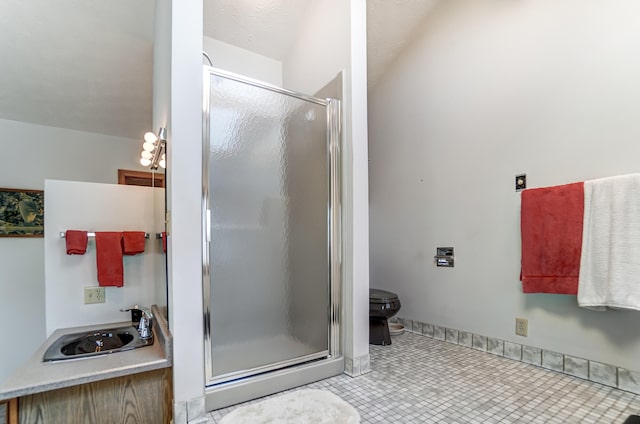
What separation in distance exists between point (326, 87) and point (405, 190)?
3.47 ft

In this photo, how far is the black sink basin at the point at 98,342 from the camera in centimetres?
147

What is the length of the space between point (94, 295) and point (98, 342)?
0.34m

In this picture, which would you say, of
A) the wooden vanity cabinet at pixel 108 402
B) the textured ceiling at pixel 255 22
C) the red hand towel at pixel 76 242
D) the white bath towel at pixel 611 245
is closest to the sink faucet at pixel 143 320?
the wooden vanity cabinet at pixel 108 402

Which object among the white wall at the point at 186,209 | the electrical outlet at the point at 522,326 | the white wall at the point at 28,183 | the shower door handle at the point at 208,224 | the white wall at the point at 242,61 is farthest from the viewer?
the white wall at the point at 28,183

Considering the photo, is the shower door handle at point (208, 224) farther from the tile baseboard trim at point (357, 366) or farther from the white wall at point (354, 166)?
the tile baseboard trim at point (357, 366)

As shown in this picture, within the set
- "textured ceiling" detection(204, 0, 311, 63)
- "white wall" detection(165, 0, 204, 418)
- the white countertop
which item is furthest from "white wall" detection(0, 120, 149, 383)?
"white wall" detection(165, 0, 204, 418)

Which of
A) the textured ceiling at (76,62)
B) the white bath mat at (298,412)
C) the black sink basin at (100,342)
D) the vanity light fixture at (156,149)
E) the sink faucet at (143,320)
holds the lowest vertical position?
the white bath mat at (298,412)

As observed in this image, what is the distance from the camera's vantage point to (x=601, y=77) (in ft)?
4.86

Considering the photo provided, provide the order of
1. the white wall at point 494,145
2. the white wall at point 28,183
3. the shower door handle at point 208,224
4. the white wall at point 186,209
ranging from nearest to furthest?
the white wall at point 186,209 → the shower door handle at point 208,224 → the white wall at point 494,145 → the white wall at point 28,183

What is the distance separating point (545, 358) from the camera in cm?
164

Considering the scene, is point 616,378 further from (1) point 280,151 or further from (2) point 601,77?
(1) point 280,151

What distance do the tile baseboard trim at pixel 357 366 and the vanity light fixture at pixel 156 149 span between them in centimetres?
139

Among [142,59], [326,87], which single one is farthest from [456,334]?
[142,59]

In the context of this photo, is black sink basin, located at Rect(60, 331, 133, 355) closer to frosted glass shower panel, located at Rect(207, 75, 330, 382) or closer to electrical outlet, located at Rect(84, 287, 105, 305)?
electrical outlet, located at Rect(84, 287, 105, 305)
